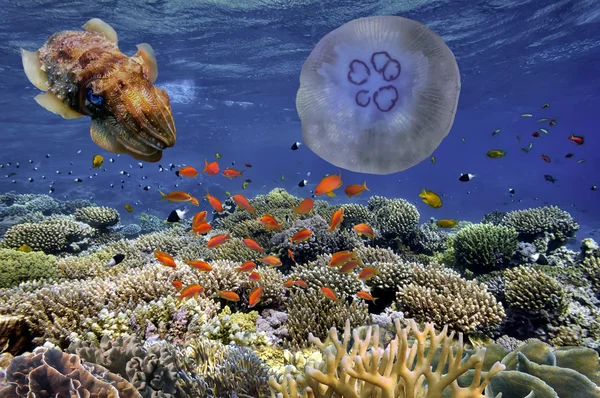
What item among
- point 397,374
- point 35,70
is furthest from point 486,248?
point 35,70

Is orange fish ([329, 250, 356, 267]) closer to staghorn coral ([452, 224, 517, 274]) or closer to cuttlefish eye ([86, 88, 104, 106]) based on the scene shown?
cuttlefish eye ([86, 88, 104, 106])

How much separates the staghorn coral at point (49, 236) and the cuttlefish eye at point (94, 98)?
36.4ft

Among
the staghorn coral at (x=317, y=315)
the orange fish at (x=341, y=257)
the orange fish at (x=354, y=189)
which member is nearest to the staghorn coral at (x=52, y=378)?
the staghorn coral at (x=317, y=315)

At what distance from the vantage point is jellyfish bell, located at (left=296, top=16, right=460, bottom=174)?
1.85 metres

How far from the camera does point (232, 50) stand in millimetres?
25656

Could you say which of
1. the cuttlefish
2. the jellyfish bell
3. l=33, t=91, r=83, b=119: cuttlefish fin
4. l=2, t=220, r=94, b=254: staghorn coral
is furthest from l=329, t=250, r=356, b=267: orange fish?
l=2, t=220, r=94, b=254: staghorn coral

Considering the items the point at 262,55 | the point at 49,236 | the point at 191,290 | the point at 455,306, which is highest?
the point at 262,55

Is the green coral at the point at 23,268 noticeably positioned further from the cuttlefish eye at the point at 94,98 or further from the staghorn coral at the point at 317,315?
the cuttlefish eye at the point at 94,98

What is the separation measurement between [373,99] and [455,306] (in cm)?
461

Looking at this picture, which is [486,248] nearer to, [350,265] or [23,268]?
[350,265]

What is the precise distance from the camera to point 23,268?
703cm

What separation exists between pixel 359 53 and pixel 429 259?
8.31 meters

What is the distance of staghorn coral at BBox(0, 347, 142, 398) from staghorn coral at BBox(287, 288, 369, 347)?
2675 mm

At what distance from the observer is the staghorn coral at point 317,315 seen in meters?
4.80
